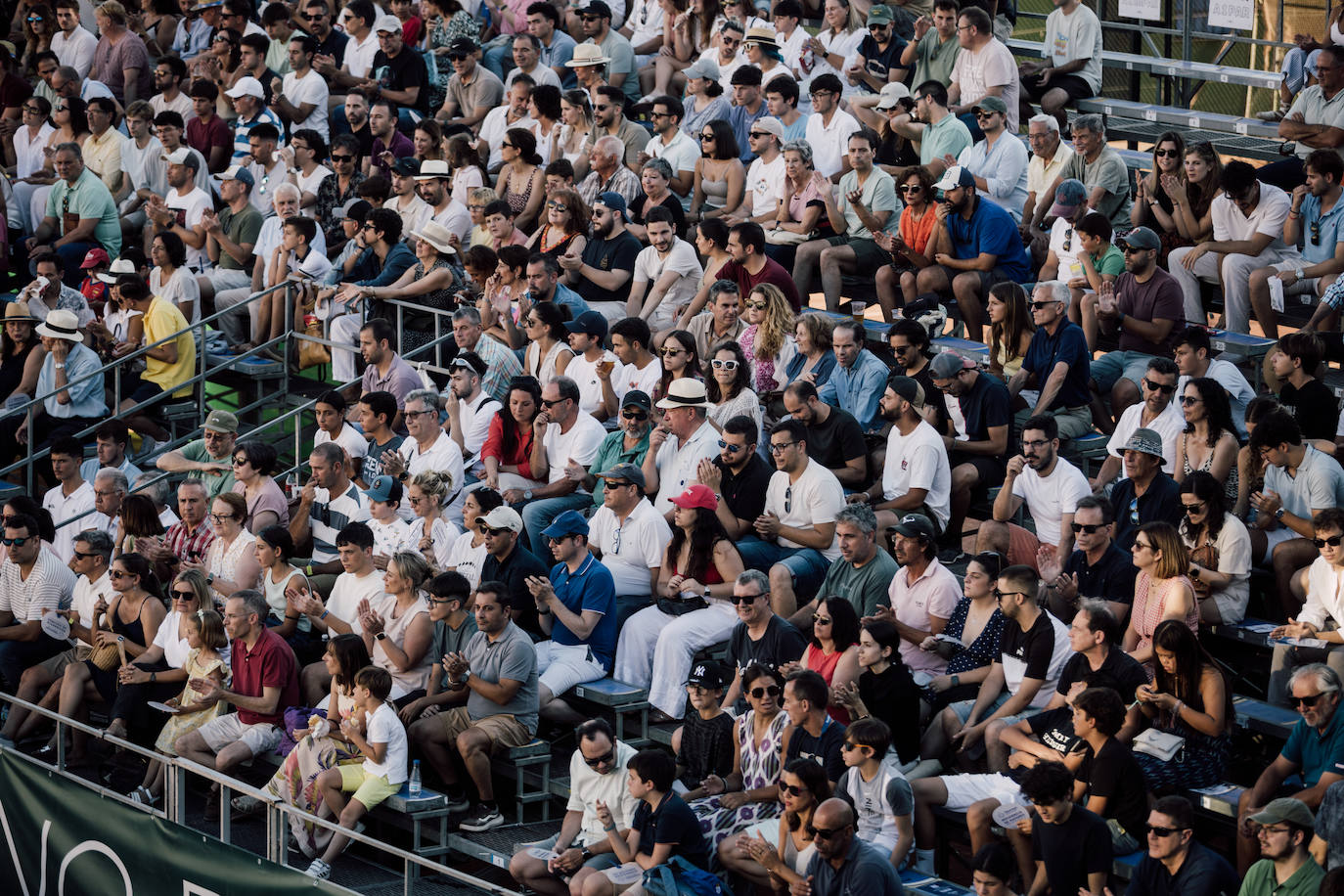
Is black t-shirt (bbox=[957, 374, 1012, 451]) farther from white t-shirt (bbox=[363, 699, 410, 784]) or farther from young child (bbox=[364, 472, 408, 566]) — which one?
white t-shirt (bbox=[363, 699, 410, 784])

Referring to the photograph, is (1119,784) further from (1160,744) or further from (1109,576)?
(1109,576)

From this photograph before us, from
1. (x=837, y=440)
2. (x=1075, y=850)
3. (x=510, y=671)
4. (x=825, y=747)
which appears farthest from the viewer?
(x=837, y=440)

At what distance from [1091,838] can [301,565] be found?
5909 millimetres

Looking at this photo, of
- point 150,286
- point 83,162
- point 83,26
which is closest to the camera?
point 150,286

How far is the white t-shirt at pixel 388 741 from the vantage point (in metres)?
10.4

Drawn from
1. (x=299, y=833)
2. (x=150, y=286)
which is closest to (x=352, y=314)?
(x=150, y=286)

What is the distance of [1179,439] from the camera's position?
11.5 meters

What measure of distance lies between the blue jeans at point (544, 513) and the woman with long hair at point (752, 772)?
2508 mm

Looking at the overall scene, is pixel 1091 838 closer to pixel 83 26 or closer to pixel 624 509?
pixel 624 509

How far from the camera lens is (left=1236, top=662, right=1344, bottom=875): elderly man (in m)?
8.99

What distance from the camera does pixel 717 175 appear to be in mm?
16062

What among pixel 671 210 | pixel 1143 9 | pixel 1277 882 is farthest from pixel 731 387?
pixel 1143 9

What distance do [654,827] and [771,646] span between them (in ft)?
4.80

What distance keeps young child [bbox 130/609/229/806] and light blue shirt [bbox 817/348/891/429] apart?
4084 mm
